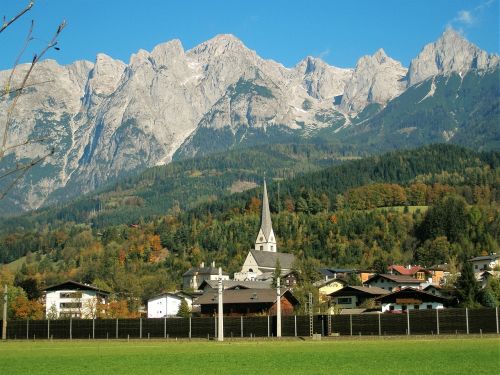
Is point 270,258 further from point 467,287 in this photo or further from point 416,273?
point 467,287

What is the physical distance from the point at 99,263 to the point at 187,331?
410 ft

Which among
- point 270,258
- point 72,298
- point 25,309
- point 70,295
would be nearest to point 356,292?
point 72,298

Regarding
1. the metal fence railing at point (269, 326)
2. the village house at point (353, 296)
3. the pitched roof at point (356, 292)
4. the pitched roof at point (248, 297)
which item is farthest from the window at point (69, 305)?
the metal fence railing at point (269, 326)

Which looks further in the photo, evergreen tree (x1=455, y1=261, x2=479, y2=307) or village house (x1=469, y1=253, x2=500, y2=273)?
village house (x1=469, y1=253, x2=500, y2=273)

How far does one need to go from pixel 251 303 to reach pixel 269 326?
24.7 metres

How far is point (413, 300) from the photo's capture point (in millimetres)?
90688

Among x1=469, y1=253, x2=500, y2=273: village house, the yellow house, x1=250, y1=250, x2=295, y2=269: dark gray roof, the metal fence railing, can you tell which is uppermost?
x1=250, y1=250, x2=295, y2=269: dark gray roof

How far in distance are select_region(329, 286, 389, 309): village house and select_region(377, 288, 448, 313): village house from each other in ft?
50.8

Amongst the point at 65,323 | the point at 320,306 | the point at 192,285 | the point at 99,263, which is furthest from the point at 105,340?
the point at 99,263

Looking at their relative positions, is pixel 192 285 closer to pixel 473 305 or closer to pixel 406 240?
pixel 406 240

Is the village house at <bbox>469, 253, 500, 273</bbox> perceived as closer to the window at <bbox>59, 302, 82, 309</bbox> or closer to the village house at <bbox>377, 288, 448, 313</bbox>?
the village house at <bbox>377, 288, 448, 313</bbox>

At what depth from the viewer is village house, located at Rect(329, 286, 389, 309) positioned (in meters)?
109

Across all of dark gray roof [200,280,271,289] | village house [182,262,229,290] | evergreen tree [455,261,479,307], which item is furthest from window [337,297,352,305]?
village house [182,262,229,290]

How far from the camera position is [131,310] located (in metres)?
131
